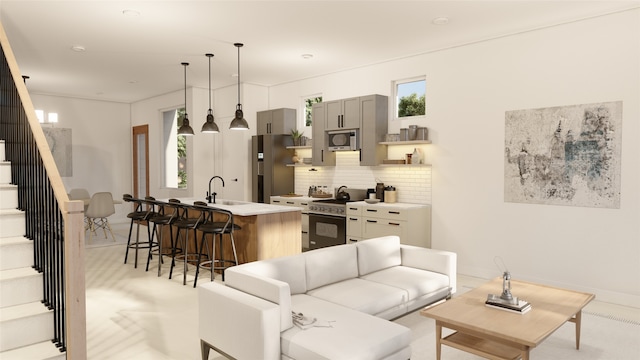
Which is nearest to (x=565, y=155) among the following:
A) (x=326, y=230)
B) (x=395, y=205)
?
(x=395, y=205)

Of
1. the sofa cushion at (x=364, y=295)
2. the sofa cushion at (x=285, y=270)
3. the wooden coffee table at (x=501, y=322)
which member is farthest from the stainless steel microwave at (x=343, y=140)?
the wooden coffee table at (x=501, y=322)

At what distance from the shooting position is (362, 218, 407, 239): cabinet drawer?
6207 mm

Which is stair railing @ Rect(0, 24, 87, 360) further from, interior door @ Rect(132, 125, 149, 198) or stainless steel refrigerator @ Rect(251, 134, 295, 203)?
interior door @ Rect(132, 125, 149, 198)

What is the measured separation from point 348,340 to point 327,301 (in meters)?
0.85

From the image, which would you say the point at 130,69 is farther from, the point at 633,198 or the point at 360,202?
the point at 633,198

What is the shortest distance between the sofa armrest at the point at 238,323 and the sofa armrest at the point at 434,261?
2.16 m

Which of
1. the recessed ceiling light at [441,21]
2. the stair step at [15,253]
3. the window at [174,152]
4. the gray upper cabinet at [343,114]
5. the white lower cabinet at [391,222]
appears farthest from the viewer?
the window at [174,152]

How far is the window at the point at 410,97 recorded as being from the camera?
6.72 metres

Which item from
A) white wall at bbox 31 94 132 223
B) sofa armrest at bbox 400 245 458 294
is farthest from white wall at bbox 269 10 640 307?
white wall at bbox 31 94 132 223

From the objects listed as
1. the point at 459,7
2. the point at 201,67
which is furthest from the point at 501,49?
the point at 201,67

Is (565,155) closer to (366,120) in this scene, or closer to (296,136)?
(366,120)

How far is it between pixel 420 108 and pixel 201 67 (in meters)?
3.82

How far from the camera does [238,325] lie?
2.94 m

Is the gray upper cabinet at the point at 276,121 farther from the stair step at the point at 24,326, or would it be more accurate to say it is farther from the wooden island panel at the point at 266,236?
the stair step at the point at 24,326
